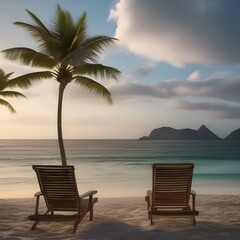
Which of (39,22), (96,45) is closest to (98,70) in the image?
(96,45)

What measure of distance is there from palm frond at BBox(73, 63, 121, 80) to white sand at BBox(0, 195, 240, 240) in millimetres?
3767

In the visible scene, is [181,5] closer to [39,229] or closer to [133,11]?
[133,11]

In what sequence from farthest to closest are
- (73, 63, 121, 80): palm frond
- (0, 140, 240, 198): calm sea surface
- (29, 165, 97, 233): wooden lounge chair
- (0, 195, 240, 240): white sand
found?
1. (0, 140, 240, 198): calm sea surface
2. (73, 63, 121, 80): palm frond
3. (29, 165, 97, 233): wooden lounge chair
4. (0, 195, 240, 240): white sand

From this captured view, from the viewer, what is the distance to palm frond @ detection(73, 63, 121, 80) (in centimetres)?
1002

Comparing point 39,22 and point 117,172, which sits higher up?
point 39,22

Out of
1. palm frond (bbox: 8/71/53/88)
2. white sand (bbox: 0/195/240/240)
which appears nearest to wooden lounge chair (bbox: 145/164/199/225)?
white sand (bbox: 0/195/240/240)

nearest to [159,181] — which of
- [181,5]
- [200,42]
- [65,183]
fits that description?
[65,183]

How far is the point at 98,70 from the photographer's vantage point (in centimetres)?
1010

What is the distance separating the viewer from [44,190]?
5848 millimetres

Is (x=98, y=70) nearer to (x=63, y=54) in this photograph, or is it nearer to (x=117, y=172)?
(x=63, y=54)

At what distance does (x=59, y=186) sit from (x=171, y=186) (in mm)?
1838

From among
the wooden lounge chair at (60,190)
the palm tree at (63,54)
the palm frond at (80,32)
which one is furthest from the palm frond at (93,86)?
the wooden lounge chair at (60,190)

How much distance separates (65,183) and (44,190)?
425 millimetres

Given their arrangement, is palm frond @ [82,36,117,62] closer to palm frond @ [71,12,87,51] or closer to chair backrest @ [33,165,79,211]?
palm frond @ [71,12,87,51]
